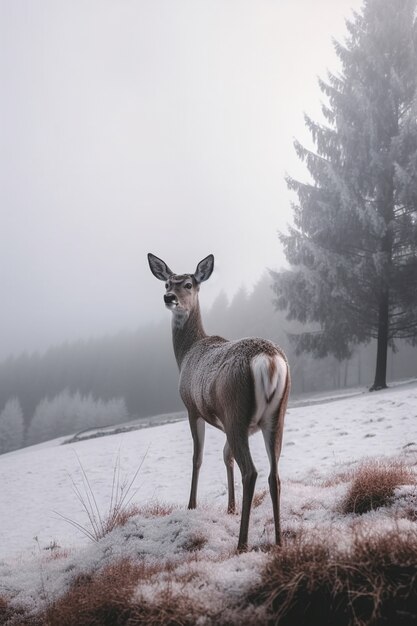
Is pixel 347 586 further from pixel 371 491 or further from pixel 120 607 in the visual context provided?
pixel 371 491

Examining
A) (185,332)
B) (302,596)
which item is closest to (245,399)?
(302,596)

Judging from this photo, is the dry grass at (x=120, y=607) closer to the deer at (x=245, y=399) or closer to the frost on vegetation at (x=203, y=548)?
the frost on vegetation at (x=203, y=548)

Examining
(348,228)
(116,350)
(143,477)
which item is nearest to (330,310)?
(348,228)

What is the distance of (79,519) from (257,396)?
6.02 metres

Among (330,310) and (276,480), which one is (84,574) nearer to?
(276,480)

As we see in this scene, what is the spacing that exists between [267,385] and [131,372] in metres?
104

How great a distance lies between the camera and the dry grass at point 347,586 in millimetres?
1815

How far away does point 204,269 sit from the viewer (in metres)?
5.33

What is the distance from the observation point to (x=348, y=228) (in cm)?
1623

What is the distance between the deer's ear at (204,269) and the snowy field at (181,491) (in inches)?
103

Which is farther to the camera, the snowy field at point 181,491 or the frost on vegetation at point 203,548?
the snowy field at point 181,491

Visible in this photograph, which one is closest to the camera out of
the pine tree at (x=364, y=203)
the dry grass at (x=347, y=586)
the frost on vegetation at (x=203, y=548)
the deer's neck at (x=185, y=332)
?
the dry grass at (x=347, y=586)

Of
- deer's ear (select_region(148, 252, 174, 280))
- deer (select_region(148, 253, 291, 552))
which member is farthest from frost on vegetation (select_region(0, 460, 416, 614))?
deer's ear (select_region(148, 252, 174, 280))

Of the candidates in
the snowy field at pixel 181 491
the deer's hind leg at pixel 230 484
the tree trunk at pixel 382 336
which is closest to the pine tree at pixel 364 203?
the tree trunk at pixel 382 336
